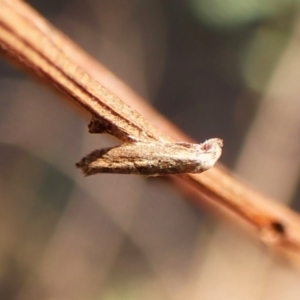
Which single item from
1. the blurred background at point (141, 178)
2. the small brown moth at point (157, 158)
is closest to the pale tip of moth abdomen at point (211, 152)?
the small brown moth at point (157, 158)

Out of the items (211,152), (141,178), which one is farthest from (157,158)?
(141,178)

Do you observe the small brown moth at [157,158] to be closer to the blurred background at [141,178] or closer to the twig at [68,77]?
the twig at [68,77]

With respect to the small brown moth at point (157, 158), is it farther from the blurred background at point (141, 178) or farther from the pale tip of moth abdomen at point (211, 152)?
the blurred background at point (141, 178)

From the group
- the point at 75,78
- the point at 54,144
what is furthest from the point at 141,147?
the point at 54,144

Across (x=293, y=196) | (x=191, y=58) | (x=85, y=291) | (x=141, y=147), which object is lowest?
(x=85, y=291)

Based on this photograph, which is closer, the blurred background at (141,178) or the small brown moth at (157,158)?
the small brown moth at (157,158)

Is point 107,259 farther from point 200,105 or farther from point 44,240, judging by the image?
point 200,105

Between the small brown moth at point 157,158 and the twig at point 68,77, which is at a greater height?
the twig at point 68,77
